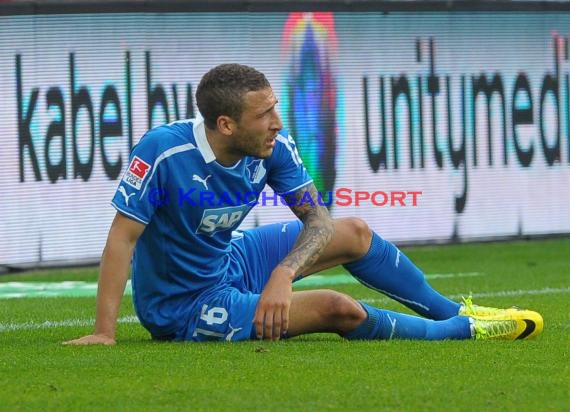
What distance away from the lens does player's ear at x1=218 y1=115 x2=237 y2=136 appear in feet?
21.4

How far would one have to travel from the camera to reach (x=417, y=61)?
14992 mm

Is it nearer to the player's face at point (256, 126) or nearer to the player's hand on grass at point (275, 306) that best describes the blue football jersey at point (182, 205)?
the player's face at point (256, 126)

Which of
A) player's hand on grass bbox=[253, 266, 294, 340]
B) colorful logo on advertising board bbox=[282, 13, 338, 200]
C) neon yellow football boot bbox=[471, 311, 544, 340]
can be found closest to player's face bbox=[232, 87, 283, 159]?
player's hand on grass bbox=[253, 266, 294, 340]

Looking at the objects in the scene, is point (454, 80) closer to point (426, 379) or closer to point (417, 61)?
point (417, 61)

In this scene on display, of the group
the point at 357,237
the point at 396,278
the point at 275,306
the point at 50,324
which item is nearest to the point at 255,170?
the point at 357,237

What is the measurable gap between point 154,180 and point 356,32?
8.44 meters

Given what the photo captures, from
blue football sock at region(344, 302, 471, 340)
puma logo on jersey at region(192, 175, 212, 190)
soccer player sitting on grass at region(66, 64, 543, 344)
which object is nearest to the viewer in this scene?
soccer player sitting on grass at region(66, 64, 543, 344)

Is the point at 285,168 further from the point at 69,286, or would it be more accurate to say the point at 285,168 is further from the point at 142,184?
the point at 69,286

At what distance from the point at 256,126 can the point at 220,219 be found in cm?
45

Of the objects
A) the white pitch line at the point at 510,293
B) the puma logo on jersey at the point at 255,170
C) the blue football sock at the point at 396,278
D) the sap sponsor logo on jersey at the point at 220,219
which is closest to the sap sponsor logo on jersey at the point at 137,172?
the sap sponsor logo on jersey at the point at 220,219

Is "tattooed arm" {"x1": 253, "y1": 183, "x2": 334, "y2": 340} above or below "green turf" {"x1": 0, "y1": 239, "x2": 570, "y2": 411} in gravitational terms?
above

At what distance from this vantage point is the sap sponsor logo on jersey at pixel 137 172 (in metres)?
6.46

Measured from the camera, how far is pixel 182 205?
656 cm

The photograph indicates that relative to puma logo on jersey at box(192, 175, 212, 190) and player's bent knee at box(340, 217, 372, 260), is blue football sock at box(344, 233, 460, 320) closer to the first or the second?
player's bent knee at box(340, 217, 372, 260)
